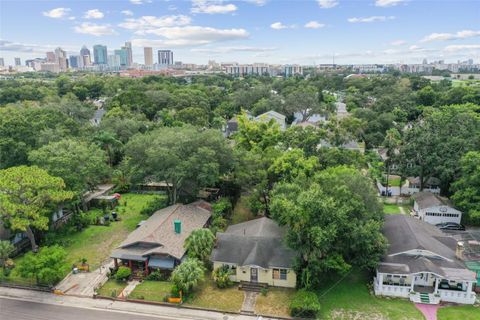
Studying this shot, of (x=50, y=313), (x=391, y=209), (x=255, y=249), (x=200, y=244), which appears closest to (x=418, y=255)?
(x=255, y=249)

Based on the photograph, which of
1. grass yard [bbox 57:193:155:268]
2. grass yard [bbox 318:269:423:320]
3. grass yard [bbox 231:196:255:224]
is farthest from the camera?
grass yard [bbox 231:196:255:224]

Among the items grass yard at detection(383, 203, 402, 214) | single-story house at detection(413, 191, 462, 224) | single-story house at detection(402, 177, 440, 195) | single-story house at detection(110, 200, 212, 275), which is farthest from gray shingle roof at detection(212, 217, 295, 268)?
single-story house at detection(402, 177, 440, 195)

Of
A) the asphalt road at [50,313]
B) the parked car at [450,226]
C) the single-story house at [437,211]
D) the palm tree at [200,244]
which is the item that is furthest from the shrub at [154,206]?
the parked car at [450,226]

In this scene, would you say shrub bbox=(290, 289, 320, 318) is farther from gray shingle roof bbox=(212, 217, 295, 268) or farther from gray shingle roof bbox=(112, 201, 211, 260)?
gray shingle roof bbox=(112, 201, 211, 260)

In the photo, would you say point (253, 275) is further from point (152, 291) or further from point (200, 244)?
point (152, 291)

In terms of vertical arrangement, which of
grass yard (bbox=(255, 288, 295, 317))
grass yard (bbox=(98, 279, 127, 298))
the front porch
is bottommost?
grass yard (bbox=(255, 288, 295, 317))

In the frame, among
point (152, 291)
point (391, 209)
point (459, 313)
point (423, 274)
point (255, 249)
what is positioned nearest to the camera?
point (459, 313)

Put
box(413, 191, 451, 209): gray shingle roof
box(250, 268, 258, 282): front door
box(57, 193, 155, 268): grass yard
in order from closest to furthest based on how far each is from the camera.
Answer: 1. box(250, 268, 258, 282): front door
2. box(57, 193, 155, 268): grass yard
3. box(413, 191, 451, 209): gray shingle roof
